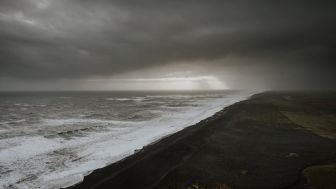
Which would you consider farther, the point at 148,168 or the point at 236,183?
the point at 148,168

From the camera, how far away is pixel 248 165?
53.7ft

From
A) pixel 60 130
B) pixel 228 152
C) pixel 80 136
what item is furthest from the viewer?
pixel 60 130

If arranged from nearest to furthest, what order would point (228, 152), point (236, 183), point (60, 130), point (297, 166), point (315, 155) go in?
point (236, 183)
point (297, 166)
point (315, 155)
point (228, 152)
point (60, 130)

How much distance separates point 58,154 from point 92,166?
4.88 metres

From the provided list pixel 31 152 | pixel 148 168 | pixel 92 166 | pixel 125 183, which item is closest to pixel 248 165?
pixel 148 168

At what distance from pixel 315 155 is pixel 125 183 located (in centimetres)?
1397

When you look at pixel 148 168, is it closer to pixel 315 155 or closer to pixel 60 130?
pixel 315 155

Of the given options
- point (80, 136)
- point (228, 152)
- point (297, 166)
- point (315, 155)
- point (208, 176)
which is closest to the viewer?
point (208, 176)

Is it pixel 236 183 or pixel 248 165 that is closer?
pixel 236 183

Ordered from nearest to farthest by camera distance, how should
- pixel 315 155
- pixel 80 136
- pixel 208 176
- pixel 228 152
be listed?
1. pixel 208 176
2. pixel 315 155
3. pixel 228 152
4. pixel 80 136

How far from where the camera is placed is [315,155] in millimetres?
18484

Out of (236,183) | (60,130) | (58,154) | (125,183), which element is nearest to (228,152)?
(236,183)

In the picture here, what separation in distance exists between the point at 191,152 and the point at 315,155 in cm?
909

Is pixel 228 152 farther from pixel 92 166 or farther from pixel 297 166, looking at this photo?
pixel 92 166
